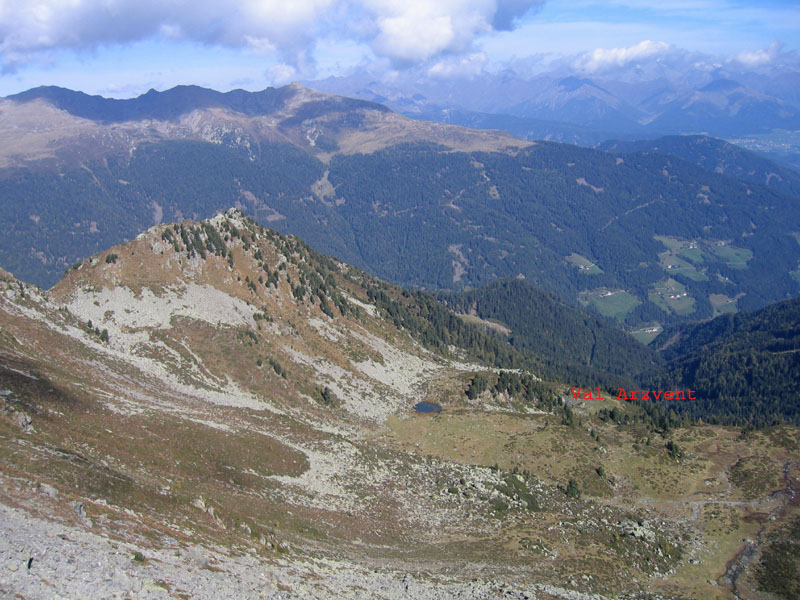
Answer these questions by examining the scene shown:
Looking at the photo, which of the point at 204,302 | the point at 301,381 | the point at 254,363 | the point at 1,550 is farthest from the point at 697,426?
the point at 1,550

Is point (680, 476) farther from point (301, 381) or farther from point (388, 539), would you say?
point (301, 381)

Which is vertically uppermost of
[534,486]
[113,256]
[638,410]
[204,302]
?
[113,256]

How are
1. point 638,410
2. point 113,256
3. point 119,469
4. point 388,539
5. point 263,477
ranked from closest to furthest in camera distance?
point 119,469, point 388,539, point 263,477, point 113,256, point 638,410

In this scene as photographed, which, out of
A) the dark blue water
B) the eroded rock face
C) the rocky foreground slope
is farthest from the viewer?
the dark blue water

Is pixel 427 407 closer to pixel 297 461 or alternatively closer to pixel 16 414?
pixel 297 461

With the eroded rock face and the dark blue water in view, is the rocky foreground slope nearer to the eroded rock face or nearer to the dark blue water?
the eroded rock face

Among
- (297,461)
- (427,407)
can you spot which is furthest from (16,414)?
(427,407)

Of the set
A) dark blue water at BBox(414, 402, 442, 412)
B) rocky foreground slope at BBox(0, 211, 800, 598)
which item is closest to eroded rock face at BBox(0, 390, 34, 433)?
rocky foreground slope at BBox(0, 211, 800, 598)
